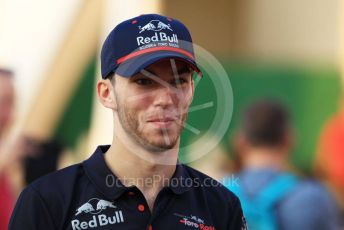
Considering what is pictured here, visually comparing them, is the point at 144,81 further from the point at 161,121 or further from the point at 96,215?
the point at 96,215

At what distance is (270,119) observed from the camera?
4.93 metres

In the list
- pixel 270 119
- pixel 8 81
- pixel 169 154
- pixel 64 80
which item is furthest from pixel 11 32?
pixel 169 154

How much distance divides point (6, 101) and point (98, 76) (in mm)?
1623

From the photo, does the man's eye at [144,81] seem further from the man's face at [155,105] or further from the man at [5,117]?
the man at [5,117]

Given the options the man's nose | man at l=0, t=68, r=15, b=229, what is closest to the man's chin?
the man's nose

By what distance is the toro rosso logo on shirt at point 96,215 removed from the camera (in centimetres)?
280

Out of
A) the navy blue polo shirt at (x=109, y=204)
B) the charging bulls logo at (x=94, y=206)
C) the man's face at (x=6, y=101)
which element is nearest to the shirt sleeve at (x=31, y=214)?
the navy blue polo shirt at (x=109, y=204)

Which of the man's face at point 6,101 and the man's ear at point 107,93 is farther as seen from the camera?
the man's face at point 6,101

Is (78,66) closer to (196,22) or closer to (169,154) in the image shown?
(196,22)

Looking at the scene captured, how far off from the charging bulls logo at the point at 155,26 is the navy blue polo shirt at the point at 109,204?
0.46 m

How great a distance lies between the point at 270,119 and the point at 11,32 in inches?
102

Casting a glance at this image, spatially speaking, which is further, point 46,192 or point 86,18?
point 86,18

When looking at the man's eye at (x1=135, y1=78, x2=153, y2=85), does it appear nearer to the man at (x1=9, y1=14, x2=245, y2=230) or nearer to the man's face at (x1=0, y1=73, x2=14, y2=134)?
the man at (x1=9, y1=14, x2=245, y2=230)

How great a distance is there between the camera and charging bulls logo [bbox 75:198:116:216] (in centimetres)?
282
